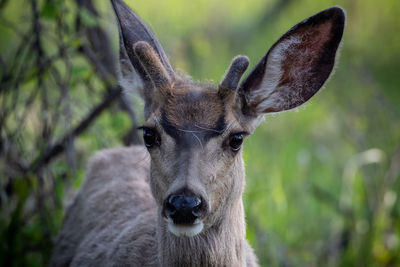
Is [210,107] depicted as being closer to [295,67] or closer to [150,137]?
[150,137]

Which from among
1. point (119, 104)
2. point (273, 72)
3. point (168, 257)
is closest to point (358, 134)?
point (119, 104)

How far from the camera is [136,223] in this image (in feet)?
16.1

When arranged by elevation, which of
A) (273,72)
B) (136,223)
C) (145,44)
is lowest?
(136,223)

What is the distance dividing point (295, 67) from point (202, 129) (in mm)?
841

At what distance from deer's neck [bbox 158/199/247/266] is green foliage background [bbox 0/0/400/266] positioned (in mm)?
1069

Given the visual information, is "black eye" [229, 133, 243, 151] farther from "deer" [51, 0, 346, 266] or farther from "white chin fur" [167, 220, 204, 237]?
"white chin fur" [167, 220, 204, 237]

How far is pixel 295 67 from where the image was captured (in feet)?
14.0

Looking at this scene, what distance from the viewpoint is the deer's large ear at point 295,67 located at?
158 inches

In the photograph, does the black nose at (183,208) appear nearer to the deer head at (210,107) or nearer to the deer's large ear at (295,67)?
the deer head at (210,107)

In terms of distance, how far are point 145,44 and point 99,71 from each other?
2.40 metres

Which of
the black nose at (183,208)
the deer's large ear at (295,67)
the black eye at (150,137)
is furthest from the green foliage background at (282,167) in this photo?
the black nose at (183,208)

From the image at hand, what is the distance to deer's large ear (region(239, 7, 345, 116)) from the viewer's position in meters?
4.02

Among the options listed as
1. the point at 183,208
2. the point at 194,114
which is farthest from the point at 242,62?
the point at 183,208

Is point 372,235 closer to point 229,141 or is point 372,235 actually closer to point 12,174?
point 229,141
